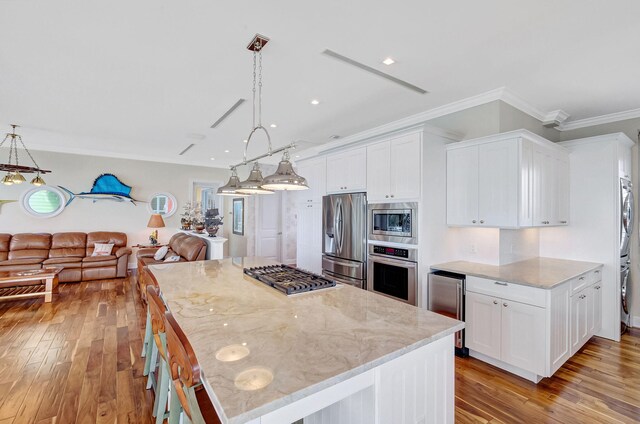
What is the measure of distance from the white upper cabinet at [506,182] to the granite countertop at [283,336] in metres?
1.77

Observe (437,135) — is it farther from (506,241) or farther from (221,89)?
(221,89)

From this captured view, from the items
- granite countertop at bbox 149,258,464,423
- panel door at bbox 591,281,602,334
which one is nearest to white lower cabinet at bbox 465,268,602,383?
panel door at bbox 591,281,602,334

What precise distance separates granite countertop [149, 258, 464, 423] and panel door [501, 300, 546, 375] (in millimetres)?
1383

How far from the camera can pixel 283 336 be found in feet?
4.31

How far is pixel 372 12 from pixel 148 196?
6.81 metres

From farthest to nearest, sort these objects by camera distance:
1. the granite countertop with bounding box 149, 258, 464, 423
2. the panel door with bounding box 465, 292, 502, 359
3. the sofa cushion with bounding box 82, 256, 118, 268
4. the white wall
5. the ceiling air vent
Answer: the white wall
the sofa cushion with bounding box 82, 256, 118, 268
the panel door with bounding box 465, 292, 502, 359
the ceiling air vent
the granite countertop with bounding box 149, 258, 464, 423

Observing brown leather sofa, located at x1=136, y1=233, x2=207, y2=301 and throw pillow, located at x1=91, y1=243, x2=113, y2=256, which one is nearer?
brown leather sofa, located at x1=136, y1=233, x2=207, y2=301

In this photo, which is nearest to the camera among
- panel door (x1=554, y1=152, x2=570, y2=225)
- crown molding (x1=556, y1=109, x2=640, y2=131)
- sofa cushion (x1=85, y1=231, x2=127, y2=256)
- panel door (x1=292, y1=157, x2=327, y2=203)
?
panel door (x1=554, y1=152, x2=570, y2=225)

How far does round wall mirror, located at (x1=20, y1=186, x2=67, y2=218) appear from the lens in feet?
19.5

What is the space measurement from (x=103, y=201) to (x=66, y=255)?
133cm

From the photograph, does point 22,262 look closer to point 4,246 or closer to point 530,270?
point 4,246

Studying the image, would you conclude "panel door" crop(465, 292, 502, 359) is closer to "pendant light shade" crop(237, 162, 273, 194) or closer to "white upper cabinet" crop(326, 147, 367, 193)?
"white upper cabinet" crop(326, 147, 367, 193)

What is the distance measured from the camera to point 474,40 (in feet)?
7.36

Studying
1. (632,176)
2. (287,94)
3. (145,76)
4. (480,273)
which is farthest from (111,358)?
(632,176)
